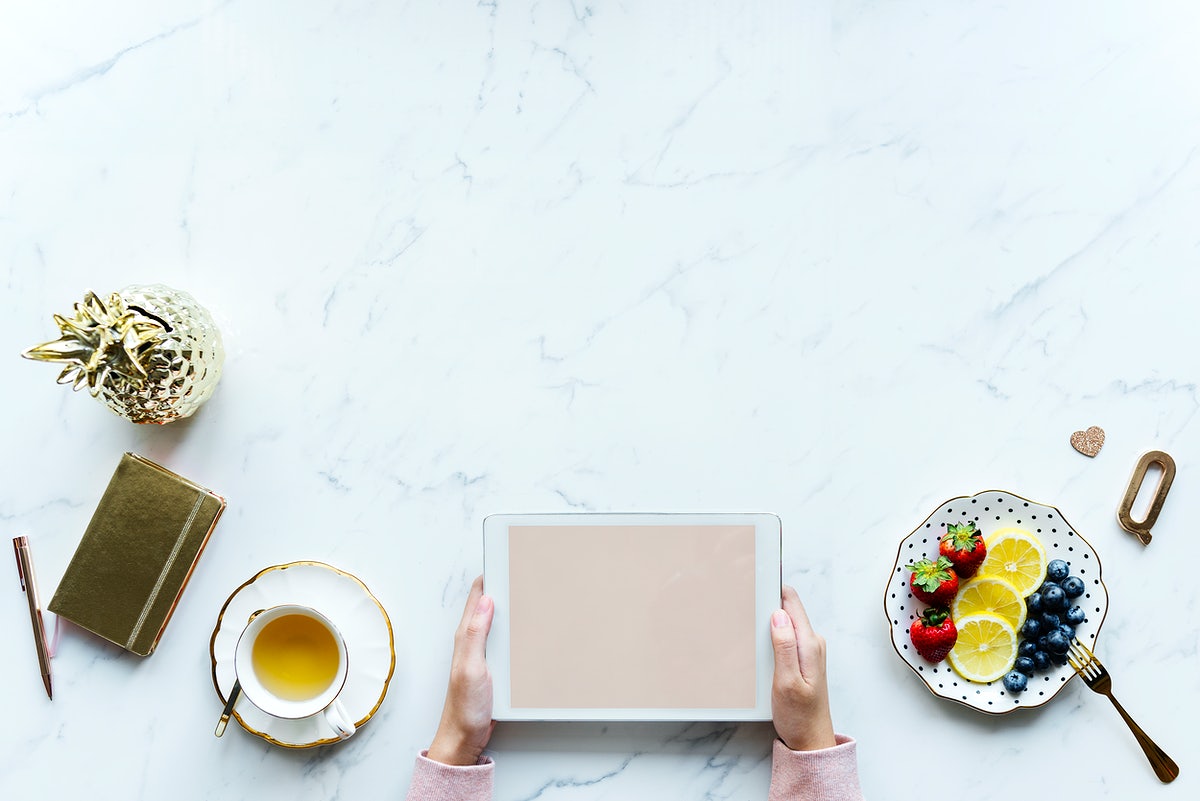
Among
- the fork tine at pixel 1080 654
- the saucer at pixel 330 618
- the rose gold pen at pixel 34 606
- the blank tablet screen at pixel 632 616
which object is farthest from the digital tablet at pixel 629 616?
the rose gold pen at pixel 34 606

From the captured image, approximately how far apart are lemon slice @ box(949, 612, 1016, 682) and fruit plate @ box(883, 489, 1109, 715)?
0.01 m

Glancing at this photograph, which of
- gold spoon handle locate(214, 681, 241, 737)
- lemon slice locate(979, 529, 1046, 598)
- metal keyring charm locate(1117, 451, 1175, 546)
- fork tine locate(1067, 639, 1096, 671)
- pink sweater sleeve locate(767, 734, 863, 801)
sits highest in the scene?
metal keyring charm locate(1117, 451, 1175, 546)

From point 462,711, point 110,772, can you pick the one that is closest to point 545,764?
point 462,711

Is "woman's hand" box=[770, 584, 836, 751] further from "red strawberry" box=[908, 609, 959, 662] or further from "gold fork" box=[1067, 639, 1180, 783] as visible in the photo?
"gold fork" box=[1067, 639, 1180, 783]

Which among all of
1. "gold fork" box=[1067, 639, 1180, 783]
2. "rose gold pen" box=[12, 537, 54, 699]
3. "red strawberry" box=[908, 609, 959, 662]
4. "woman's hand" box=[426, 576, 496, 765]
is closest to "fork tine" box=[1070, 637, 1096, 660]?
"gold fork" box=[1067, 639, 1180, 783]

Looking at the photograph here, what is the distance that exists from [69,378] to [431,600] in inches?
21.5

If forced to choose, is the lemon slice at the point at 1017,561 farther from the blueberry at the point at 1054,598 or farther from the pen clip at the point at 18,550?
the pen clip at the point at 18,550

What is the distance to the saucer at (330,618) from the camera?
1.00 metres

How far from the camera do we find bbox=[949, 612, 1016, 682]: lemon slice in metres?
0.98

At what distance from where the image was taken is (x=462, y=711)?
0.96 meters

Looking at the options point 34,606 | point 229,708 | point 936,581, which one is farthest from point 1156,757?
point 34,606

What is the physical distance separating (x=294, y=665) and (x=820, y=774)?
0.64 metres

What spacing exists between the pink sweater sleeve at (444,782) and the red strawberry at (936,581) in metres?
0.57

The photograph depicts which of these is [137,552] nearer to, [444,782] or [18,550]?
[18,550]
